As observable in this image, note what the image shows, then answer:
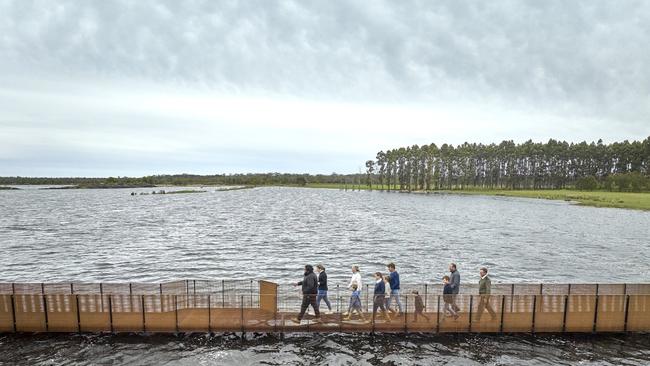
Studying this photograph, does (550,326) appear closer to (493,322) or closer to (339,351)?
(493,322)

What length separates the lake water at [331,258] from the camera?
20.5m

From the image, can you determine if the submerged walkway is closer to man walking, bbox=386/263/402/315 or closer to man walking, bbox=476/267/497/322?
man walking, bbox=476/267/497/322

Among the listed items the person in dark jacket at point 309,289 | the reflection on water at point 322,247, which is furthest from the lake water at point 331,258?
the person in dark jacket at point 309,289

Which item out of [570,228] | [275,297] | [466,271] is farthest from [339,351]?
[570,228]

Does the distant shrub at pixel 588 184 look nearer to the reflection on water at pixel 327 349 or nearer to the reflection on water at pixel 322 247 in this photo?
the reflection on water at pixel 322 247

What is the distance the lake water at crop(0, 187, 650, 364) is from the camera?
67.3 feet

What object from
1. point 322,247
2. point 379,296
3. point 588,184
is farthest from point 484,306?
point 588,184

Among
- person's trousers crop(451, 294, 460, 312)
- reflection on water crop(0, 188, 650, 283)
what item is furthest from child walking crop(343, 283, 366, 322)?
Answer: reflection on water crop(0, 188, 650, 283)

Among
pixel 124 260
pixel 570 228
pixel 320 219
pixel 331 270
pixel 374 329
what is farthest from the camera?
pixel 320 219

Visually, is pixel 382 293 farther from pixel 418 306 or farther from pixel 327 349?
pixel 327 349

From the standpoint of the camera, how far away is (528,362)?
65.2 feet

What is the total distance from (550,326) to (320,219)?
69.0 metres

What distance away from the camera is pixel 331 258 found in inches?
1875

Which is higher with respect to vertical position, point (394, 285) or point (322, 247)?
point (394, 285)
